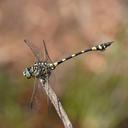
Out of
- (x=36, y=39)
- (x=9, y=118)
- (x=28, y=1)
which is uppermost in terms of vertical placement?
(x=28, y=1)

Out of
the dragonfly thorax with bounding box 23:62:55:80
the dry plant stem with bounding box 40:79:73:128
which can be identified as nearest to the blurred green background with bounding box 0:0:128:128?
the dragonfly thorax with bounding box 23:62:55:80

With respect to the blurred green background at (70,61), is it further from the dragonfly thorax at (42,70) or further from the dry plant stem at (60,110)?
the dry plant stem at (60,110)

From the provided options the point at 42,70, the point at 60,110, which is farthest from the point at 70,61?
the point at 60,110

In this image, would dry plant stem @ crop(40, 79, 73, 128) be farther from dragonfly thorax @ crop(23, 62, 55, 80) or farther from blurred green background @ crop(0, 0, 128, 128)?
blurred green background @ crop(0, 0, 128, 128)

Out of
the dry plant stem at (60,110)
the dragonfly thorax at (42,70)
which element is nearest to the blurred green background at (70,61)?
the dragonfly thorax at (42,70)

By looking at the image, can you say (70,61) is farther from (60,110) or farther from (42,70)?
(60,110)

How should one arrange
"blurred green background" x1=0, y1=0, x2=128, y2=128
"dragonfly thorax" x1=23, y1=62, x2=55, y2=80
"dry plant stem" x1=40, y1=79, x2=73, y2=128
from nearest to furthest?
"dry plant stem" x1=40, y1=79, x2=73, y2=128 < "dragonfly thorax" x1=23, y1=62, x2=55, y2=80 < "blurred green background" x1=0, y1=0, x2=128, y2=128

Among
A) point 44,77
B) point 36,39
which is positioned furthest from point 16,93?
point 44,77

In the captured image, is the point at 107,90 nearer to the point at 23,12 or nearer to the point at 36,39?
the point at 36,39
